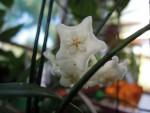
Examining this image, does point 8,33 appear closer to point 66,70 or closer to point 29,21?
point 66,70

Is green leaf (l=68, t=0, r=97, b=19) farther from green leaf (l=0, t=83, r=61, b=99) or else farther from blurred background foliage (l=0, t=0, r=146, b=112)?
green leaf (l=0, t=83, r=61, b=99)

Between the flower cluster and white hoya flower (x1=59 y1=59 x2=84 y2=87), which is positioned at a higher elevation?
the flower cluster

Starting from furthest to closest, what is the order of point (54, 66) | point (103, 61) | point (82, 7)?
point (82, 7), point (54, 66), point (103, 61)

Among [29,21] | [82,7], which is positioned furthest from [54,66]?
[29,21]

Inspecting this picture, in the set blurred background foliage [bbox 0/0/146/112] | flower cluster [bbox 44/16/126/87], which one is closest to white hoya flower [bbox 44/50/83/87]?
flower cluster [bbox 44/16/126/87]

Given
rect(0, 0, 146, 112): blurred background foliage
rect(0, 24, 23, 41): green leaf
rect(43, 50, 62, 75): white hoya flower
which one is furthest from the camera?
rect(0, 24, 23, 41): green leaf

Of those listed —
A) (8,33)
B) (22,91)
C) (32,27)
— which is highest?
(32,27)

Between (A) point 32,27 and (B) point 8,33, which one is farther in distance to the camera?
(A) point 32,27

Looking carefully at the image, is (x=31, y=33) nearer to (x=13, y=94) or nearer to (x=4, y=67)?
(x=4, y=67)
